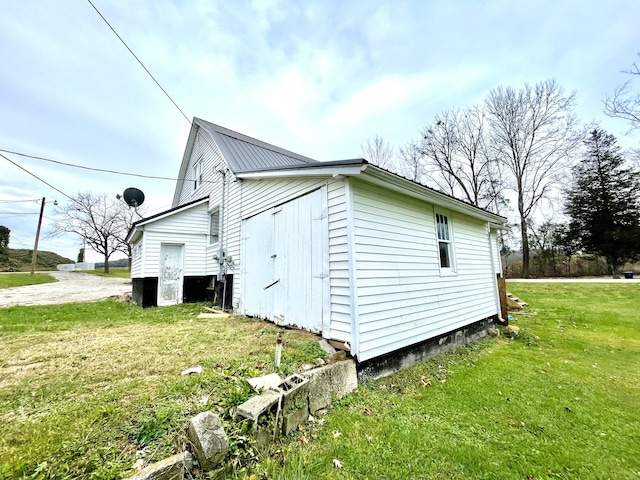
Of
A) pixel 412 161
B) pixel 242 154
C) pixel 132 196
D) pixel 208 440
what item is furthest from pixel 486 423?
pixel 412 161

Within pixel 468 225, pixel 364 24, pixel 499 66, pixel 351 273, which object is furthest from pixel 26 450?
pixel 499 66

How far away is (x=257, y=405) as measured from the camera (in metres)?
2.22

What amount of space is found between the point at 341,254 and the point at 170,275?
767 centimetres

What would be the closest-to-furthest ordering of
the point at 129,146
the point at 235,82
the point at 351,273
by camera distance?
the point at 351,273, the point at 235,82, the point at 129,146

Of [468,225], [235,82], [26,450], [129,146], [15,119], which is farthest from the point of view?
[129,146]

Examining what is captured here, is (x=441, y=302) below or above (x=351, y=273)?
below

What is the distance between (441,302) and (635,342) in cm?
509

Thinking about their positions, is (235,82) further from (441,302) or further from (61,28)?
(441,302)

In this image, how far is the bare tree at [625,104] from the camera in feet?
25.1

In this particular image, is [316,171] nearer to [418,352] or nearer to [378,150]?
[418,352]

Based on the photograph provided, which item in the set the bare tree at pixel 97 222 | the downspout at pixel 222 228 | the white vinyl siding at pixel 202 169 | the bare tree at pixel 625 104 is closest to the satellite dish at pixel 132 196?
the white vinyl siding at pixel 202 169

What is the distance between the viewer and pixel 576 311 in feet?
29.5

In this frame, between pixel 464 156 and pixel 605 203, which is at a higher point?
pixel 464 156

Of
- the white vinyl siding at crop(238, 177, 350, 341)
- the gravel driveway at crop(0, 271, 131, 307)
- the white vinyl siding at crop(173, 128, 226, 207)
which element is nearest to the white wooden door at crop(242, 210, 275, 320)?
the white vinyl siding at crop(238, 177, 350, 341)
